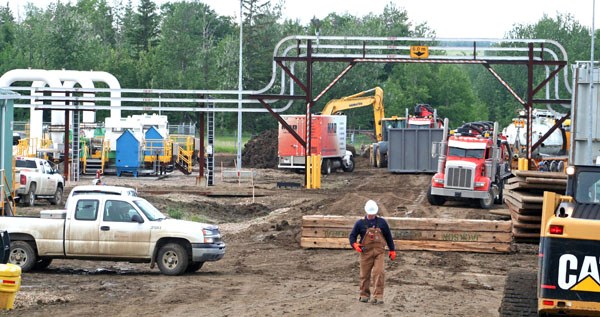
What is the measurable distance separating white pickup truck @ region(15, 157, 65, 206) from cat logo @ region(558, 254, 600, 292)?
27275 millimetres

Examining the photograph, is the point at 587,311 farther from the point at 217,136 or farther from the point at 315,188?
the point at 217,136

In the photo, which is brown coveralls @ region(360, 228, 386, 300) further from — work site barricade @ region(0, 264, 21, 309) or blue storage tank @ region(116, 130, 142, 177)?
blue storage tank @ region(116, 130, 142, 177)

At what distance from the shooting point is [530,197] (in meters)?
23.4

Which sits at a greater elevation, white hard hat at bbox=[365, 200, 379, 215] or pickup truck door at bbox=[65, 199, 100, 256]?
white hard hat at bbox=[365, 200, 379, 215]

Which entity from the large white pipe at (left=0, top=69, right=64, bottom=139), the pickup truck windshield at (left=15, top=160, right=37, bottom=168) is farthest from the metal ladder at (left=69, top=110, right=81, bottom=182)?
the pickup truck windshield at (left=15, top=160, right=37, bottom=168)

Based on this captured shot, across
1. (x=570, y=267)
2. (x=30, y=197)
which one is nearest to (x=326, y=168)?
(x=30, y=197)

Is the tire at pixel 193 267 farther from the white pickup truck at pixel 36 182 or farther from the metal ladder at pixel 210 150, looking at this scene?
the metal ladder at pixel 210 150

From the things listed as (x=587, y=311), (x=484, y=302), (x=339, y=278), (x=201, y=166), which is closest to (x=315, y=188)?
(x=201, y=166)

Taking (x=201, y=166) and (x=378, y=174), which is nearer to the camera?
(x=201, y=166)

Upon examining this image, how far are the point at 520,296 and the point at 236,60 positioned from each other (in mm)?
74389

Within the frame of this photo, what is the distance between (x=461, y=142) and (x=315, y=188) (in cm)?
1187

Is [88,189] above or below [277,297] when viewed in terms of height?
above

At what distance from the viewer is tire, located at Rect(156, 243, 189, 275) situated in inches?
800

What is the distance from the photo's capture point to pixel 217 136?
3627 inches
